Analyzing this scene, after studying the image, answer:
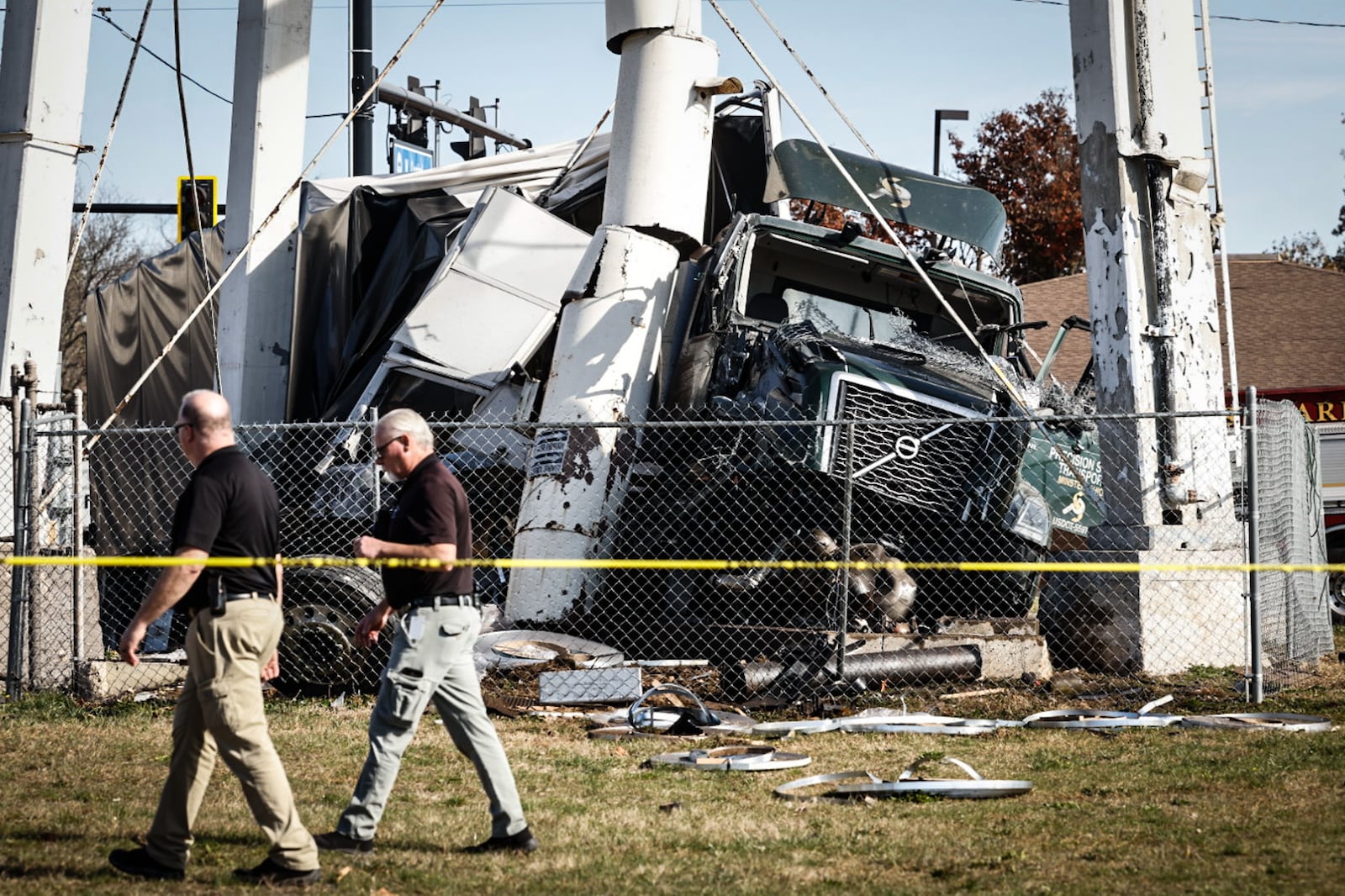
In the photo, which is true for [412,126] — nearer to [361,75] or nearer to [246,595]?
[361,75]

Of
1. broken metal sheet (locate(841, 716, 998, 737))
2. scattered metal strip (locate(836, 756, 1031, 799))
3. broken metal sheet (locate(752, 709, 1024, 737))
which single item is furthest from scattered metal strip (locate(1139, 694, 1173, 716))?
scattered metal strip (locate(836, 756, 1031, 799))

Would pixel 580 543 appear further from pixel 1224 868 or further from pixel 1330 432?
pixel 1330 432

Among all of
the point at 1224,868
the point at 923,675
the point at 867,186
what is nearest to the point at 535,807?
the point at 1224,868

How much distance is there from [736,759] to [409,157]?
1600cm

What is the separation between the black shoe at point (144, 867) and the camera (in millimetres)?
4520

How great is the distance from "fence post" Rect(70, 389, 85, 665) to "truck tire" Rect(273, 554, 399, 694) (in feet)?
4.07

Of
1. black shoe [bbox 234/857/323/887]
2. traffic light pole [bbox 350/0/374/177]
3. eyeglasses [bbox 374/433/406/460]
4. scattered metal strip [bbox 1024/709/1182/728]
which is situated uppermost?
traffic light pole [bbox 350/0/374/177]

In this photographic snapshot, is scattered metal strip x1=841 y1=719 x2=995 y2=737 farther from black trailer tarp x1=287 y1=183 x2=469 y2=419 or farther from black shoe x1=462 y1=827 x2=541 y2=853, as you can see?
black trailer tarp x1=287 y1=183 x2=469 y2=419

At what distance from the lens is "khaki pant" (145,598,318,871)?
4418 mm

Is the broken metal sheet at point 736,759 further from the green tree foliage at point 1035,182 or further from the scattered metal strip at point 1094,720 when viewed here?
the green tree foliage at point 1035,182

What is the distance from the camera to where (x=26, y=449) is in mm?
8508

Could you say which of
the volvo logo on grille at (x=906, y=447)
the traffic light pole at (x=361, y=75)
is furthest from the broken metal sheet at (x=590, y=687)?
the traffic light pole at (x=361, y=75)

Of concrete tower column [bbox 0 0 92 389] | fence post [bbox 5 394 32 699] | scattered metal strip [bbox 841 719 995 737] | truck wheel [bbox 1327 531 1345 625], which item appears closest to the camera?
scattered metal strip [bbox 841 719 995 737]

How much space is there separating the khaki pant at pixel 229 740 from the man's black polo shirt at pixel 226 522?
85 mm
